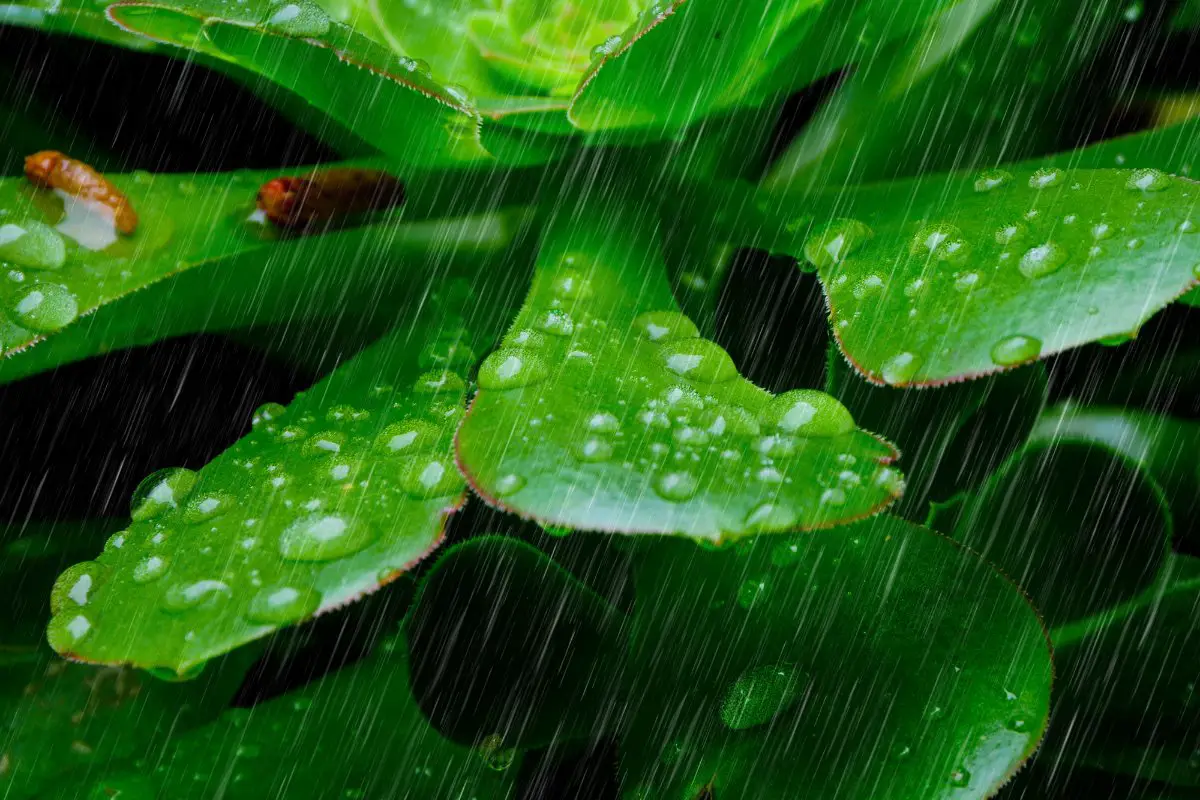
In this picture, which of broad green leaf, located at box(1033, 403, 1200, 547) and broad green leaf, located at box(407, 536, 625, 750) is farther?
broad green leaf, located at box(1033, 403, 1200, 547)

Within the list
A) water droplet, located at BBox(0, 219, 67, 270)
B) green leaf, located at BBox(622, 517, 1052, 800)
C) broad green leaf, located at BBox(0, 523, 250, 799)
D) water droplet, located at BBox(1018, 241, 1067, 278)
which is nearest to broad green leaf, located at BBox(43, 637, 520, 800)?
broad green leaf, located at BBox(0, 523, 250, 799)

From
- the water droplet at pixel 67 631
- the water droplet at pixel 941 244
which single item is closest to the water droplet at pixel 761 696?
the water droplet at pixel 941 244

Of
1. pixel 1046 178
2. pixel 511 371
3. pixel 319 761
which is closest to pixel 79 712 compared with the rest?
pixel 319 761

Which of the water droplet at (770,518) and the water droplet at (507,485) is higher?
the water droplet at (770,518)

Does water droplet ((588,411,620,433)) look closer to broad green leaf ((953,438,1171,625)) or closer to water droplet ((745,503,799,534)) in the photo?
water droplet ((745,503,799,534))

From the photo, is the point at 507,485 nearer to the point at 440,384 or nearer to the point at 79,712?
the point at 440,384

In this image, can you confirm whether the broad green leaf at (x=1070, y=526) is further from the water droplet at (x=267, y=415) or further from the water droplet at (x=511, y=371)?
the water droplet at (x=267, y=415)

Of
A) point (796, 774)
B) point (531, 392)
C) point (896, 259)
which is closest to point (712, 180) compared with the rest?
point (896, 259)
